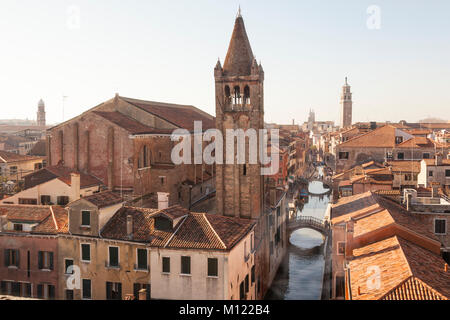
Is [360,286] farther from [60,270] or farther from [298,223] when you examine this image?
[298,223]

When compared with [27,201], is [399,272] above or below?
below

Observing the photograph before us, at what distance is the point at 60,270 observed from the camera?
2027 centimetres

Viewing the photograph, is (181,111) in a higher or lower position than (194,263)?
higher

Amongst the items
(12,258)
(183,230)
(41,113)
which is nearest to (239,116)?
(183,230)

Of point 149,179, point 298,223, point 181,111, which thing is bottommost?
point 298,223

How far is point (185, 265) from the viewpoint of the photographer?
18297 mm

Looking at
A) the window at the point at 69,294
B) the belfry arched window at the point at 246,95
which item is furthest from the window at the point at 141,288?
the belfry arched window at the point at 246,95

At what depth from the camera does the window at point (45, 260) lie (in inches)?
806

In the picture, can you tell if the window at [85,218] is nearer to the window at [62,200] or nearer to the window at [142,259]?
the window at [142,259]

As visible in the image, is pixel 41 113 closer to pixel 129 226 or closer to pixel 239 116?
pixel 239 116

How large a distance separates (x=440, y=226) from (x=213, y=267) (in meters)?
13.0

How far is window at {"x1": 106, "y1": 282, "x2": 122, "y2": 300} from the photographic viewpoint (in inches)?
763

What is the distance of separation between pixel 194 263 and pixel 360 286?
22.5 ft
